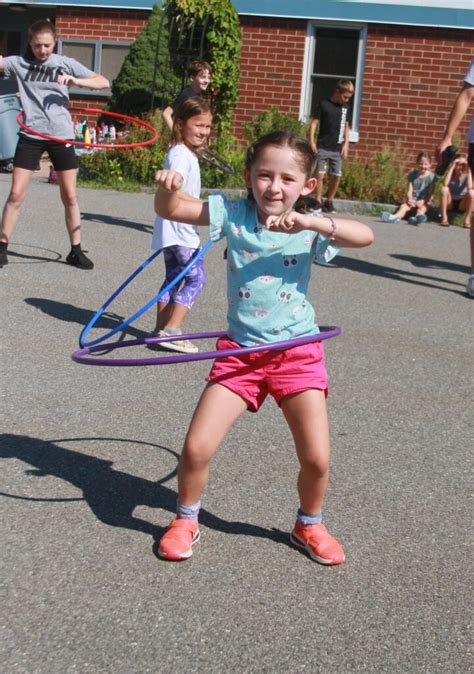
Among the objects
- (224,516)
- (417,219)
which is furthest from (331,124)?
(224,516)

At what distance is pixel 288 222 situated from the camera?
3.30 meters

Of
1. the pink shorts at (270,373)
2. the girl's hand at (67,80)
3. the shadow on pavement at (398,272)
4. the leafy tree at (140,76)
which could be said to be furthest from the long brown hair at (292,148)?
the leafy tree at (140,76)

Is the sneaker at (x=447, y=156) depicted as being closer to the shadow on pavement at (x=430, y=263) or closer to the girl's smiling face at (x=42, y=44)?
the shadow on pavement at (x=430, y=263)

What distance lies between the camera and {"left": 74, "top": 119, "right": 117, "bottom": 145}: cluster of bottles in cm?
1666

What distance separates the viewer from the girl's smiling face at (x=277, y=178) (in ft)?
11.6

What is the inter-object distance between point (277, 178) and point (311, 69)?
46.0ft

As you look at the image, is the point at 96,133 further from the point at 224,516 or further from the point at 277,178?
the point at 277,178

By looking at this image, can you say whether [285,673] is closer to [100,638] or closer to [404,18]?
[100,638]

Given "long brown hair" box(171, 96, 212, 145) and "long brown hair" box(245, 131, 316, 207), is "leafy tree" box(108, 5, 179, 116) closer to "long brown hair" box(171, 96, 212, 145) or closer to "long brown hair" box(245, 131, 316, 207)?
"long brown hair" box(171, 96, 212, 145)

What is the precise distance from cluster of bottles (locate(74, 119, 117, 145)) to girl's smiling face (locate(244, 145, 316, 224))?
1333 cm

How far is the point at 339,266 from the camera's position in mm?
10383

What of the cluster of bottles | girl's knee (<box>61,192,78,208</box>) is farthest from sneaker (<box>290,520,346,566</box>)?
the cluster of bottles

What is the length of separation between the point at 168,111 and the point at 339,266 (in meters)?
2.47

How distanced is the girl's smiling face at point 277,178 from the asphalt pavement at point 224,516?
4.34 ft
